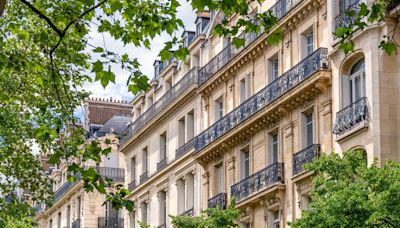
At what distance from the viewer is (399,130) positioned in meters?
33.2

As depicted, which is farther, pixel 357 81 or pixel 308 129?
pixel 308 129

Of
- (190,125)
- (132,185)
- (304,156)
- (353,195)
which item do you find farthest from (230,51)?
(353,195)

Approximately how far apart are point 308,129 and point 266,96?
315 cm

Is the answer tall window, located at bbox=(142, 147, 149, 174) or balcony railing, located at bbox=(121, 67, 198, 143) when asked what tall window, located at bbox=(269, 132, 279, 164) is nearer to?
balcony railing, located at bbox=(121, 67, 198, 143)

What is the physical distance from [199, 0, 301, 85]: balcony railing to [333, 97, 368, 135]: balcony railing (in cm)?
636

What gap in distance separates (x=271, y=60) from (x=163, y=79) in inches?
535

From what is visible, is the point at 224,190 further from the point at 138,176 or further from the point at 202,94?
the point at 138,176

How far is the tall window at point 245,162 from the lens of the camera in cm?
4425

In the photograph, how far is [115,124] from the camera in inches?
2847

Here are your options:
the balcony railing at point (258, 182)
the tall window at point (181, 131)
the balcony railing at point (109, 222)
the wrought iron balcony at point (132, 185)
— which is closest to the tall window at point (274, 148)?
the balcony railing at point (258, 182)

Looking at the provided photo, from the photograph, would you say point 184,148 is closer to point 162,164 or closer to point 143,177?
point 162,164

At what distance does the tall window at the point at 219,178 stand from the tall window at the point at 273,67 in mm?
5632

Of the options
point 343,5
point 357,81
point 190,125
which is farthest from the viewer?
point 190,125

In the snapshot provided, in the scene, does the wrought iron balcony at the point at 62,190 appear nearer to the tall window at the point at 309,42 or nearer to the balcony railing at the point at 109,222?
the balcony railing at the point at 109,222
